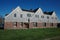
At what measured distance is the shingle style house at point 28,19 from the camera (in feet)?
144

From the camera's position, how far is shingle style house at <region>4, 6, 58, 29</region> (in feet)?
144

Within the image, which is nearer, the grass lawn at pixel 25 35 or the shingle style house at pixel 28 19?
the grass lawn at pixel 25 35

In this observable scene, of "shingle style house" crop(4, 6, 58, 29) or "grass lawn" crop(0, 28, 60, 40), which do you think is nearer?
"grass lawn" crop(0, 28, 60, 40)

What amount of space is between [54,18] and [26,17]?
59.1 ft

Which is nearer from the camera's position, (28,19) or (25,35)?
(25,35)

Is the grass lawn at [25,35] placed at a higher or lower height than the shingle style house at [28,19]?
lower

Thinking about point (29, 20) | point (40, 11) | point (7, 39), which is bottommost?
point (7, 39)

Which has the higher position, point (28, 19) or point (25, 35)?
point (28, 19)

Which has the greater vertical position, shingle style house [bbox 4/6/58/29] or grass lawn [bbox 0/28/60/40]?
shingle style house [bbox 4/6/58/29]

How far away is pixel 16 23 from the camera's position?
45406 millimetres

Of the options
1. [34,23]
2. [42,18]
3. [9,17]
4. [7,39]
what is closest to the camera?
[7,39]

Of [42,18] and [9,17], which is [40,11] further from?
[9,17]

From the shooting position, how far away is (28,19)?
49094 millimetres

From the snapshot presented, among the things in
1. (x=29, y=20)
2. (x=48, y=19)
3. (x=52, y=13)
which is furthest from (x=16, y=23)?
(x=52, y=13)
